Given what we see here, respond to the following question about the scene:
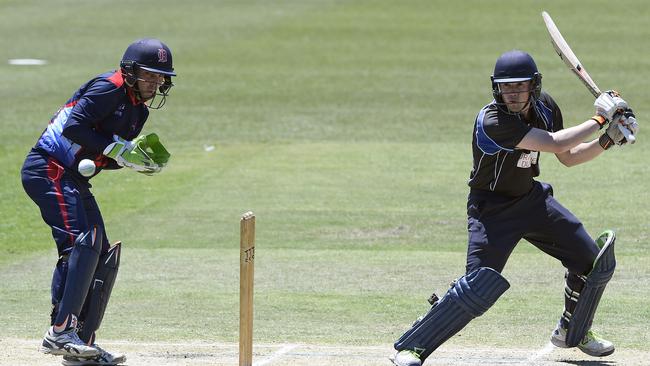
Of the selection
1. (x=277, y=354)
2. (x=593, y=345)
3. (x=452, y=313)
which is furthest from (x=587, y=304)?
(x=277, y=354)

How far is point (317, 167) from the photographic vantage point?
56.5 ft

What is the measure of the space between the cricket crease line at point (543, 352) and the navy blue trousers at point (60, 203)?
273 cm

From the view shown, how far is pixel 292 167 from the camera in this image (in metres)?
17.2

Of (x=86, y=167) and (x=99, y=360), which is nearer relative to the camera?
(x=86, y=167)

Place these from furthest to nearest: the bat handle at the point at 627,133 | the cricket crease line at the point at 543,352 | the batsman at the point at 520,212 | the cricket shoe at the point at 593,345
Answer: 1. the cricket crease line at the point at 543,352
2. the cricket shoe at the point at 593,345
3. the batsman at the point at 520,212
4. the bat handle at the point at 627,133

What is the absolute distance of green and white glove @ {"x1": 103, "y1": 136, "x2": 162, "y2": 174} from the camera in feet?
23.4

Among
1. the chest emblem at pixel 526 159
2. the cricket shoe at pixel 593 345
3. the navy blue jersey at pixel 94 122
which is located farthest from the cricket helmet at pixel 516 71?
the navy blue jersey at pixel 94 122

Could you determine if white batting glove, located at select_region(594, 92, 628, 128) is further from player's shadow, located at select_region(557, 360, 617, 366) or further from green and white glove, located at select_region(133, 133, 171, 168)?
green and white glove, located at select_region(133, 133, 171, 168)

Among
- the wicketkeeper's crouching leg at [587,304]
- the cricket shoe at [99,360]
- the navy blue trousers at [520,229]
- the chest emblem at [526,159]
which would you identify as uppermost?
the chest emblem at [526,159]

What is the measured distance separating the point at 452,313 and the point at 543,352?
1071 mm

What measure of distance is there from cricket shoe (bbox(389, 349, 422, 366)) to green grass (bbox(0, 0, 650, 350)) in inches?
48.2

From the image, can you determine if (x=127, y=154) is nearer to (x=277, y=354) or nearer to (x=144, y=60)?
(x=144, y=60)

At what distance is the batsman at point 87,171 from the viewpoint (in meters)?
7.09

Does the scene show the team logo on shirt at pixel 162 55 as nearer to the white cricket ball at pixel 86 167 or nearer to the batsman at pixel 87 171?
the batsman at pixel 87 171
